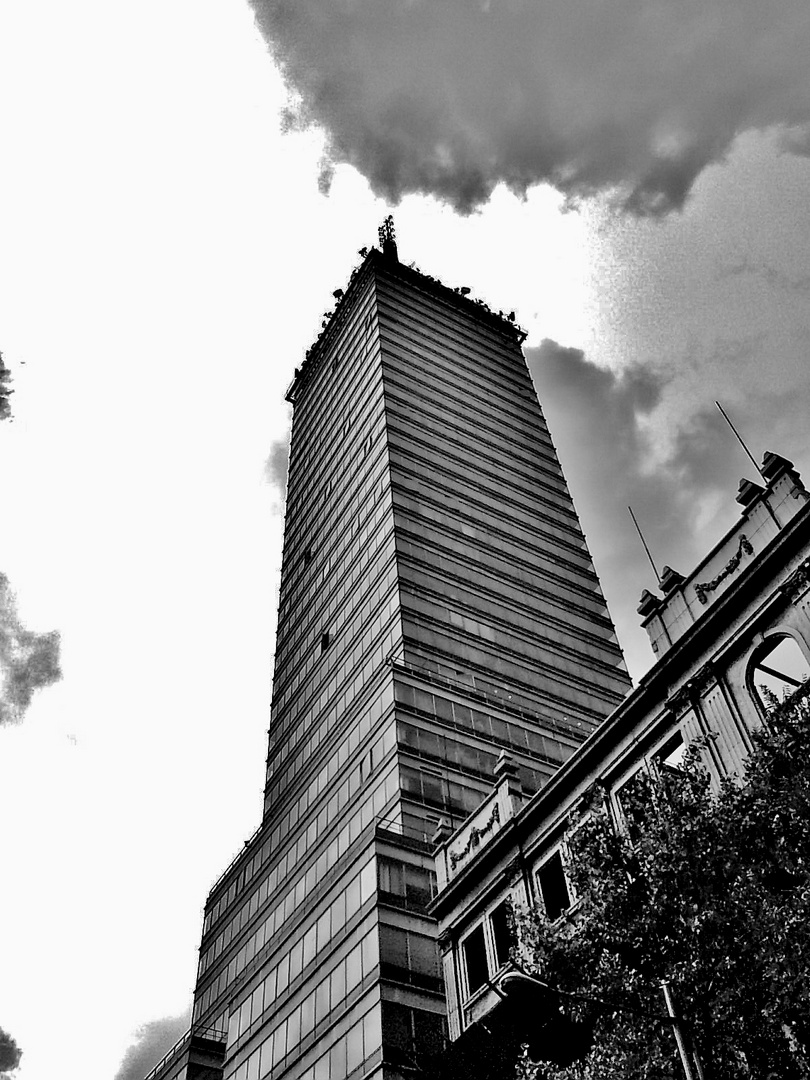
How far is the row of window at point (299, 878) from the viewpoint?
153 ft

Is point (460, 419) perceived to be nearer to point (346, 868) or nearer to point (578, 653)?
point (578, 653)

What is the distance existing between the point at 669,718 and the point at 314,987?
70.3 ft

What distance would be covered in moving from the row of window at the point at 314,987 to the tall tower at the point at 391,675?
112 mm

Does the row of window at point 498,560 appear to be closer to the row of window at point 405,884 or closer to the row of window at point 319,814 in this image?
the row of window at point 319,814

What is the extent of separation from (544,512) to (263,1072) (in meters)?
42.2

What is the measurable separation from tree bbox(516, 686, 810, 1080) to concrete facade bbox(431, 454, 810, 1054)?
287 inches

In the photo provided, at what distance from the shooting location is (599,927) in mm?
20156

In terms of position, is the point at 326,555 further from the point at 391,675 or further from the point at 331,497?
the point at 391,675

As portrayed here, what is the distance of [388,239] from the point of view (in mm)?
98062

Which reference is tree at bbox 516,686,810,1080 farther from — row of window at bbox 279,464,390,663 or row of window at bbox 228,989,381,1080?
row of window at bbox 279,464,390,663

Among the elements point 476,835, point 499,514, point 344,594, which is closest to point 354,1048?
point 476,835

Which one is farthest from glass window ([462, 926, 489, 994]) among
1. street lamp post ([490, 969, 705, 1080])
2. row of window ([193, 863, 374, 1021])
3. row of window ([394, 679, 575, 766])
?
row of window ([394, 679, 575, 766])

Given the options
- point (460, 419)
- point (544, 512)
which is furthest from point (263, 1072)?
point (460, 419)

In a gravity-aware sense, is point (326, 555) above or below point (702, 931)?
above
